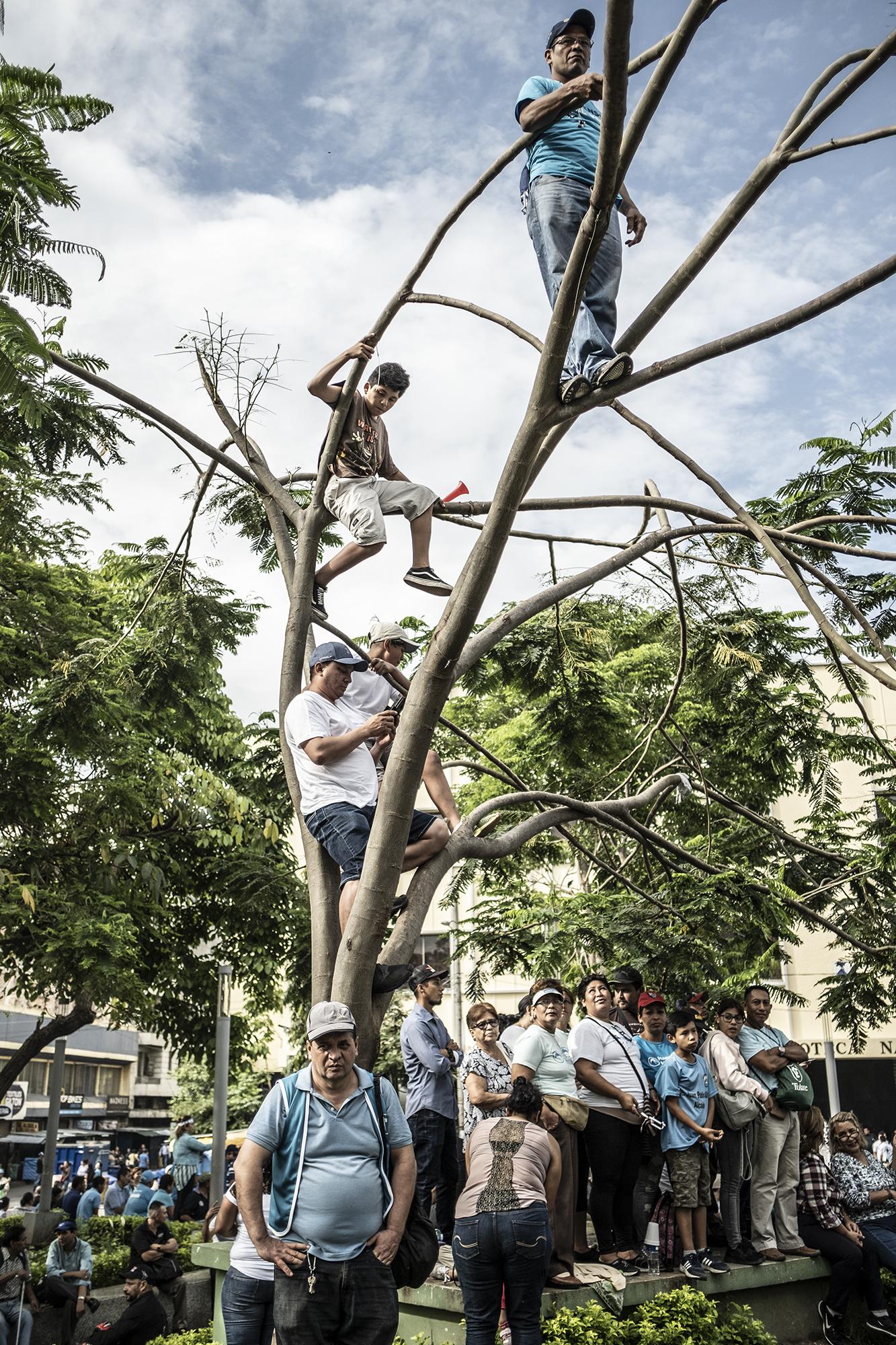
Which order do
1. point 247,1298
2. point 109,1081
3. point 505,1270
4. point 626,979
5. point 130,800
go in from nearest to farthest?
point 247,1298
point 505,1270
point 626,979
point 130,800
point 109,1081

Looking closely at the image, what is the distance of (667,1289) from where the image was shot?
6734 millimetres

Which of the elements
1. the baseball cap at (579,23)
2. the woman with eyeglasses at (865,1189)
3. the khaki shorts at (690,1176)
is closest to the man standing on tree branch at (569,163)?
the baseball cap at (579,23)

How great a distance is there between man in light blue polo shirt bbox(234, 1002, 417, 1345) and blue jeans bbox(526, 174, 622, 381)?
8.73 feet

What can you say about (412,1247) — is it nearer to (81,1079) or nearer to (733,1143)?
(733,1143)

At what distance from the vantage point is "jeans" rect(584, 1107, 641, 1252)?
701 cm

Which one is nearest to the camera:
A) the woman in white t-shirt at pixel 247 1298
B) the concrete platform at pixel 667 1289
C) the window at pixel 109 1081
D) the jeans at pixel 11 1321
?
the woman in white t-shirt at pixel 247 1298

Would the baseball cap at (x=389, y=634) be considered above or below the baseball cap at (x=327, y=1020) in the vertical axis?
above

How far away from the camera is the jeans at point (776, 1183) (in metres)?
7.78

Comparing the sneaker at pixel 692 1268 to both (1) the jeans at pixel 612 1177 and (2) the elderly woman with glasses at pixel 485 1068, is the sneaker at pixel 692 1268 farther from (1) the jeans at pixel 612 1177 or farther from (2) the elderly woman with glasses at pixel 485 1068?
(2) the elderly woman with glasses at pixel 485 1068

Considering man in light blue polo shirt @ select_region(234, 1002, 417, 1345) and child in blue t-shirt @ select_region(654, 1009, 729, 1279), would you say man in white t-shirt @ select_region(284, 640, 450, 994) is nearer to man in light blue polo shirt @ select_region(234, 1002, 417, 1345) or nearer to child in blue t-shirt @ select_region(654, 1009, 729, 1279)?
man in light blue polo shirt @ select_region(234, 1002, 417, 1345)

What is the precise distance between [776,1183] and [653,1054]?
134 cm

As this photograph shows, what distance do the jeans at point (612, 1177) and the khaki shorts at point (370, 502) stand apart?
3828 mm

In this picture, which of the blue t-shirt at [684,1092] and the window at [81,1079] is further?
the window at [81,1079]

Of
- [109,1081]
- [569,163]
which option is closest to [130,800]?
[569,163]
